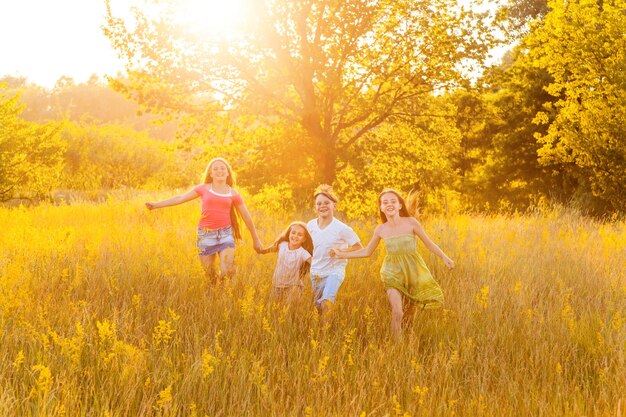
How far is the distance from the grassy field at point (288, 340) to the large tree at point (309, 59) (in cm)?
539

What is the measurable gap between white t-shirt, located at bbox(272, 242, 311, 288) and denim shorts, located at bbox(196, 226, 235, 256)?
722mm

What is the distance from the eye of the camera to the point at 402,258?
5.23 m

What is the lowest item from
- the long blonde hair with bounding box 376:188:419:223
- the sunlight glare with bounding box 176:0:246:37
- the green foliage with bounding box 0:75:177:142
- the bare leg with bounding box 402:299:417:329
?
the bare leg with bounding box 402:299:417:329

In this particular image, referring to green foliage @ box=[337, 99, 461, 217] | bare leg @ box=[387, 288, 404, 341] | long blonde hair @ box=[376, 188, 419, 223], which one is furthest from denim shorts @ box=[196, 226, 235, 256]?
green foliage @ box=[337, 99, 461, 217]

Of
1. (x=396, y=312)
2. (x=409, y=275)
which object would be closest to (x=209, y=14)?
(x=409, y=275)

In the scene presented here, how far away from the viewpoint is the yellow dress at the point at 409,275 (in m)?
5.00

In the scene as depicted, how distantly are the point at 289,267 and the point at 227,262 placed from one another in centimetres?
78

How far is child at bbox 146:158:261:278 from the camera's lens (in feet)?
19.3

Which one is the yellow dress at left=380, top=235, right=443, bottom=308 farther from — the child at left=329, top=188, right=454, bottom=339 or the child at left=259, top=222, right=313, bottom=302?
the child at left=259, top=222, right=313, bottom=302

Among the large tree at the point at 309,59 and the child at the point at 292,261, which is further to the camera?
the large tree at the point at 309,59

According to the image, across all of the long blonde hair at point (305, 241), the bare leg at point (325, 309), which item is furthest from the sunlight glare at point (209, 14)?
the bare leg at point (325, 309)

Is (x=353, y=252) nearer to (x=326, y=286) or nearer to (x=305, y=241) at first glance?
(x=326, y=286)

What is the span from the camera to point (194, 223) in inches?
384

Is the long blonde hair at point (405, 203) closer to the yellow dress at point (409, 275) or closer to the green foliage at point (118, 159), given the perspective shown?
the yellow dress at point (409, 275)
